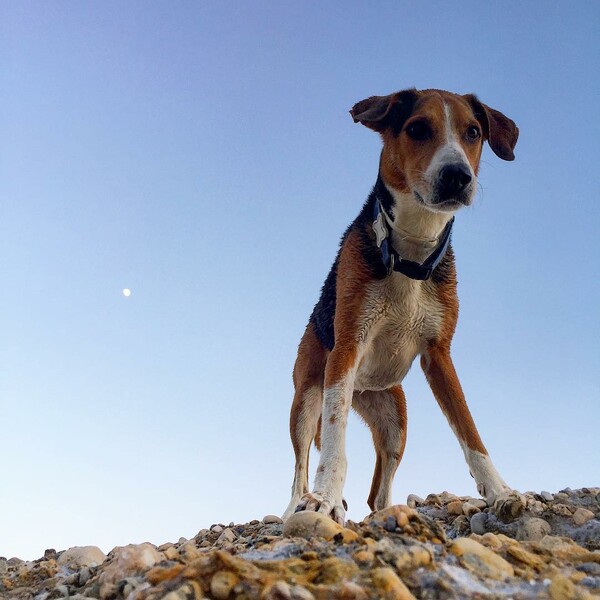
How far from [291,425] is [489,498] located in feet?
7.07

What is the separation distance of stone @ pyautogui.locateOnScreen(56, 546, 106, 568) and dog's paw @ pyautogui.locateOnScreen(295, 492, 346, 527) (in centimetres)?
145

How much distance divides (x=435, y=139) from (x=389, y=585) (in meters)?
3.49

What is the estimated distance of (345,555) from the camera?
7.84ft

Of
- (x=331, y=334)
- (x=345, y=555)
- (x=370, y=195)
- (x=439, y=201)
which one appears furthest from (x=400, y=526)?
(x=370, y=195)

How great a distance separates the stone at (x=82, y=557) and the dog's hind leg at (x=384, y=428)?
2.69m

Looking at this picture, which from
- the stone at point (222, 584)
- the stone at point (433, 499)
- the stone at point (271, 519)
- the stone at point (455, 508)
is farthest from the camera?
the stone at point (271, 519)

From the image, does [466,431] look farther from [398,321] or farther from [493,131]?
[493,131]

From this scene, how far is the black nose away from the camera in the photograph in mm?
4418

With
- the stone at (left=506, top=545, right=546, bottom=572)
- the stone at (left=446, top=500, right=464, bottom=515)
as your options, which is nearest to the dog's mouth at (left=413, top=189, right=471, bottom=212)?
the stone at (left=446, top=500, right=464, bottom=515)

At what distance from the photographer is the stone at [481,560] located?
7.61ft

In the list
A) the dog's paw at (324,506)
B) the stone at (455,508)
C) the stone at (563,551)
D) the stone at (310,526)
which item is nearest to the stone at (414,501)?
the stone at (455,508)

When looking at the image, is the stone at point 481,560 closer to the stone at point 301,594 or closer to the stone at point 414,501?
the stone at point 301,594

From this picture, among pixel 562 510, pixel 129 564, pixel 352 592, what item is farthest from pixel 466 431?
pixel 352 592

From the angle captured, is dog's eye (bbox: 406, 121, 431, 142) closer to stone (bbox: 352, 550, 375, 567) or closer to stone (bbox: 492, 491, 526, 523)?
stone (bbox: 492, 491, 526, 523)
